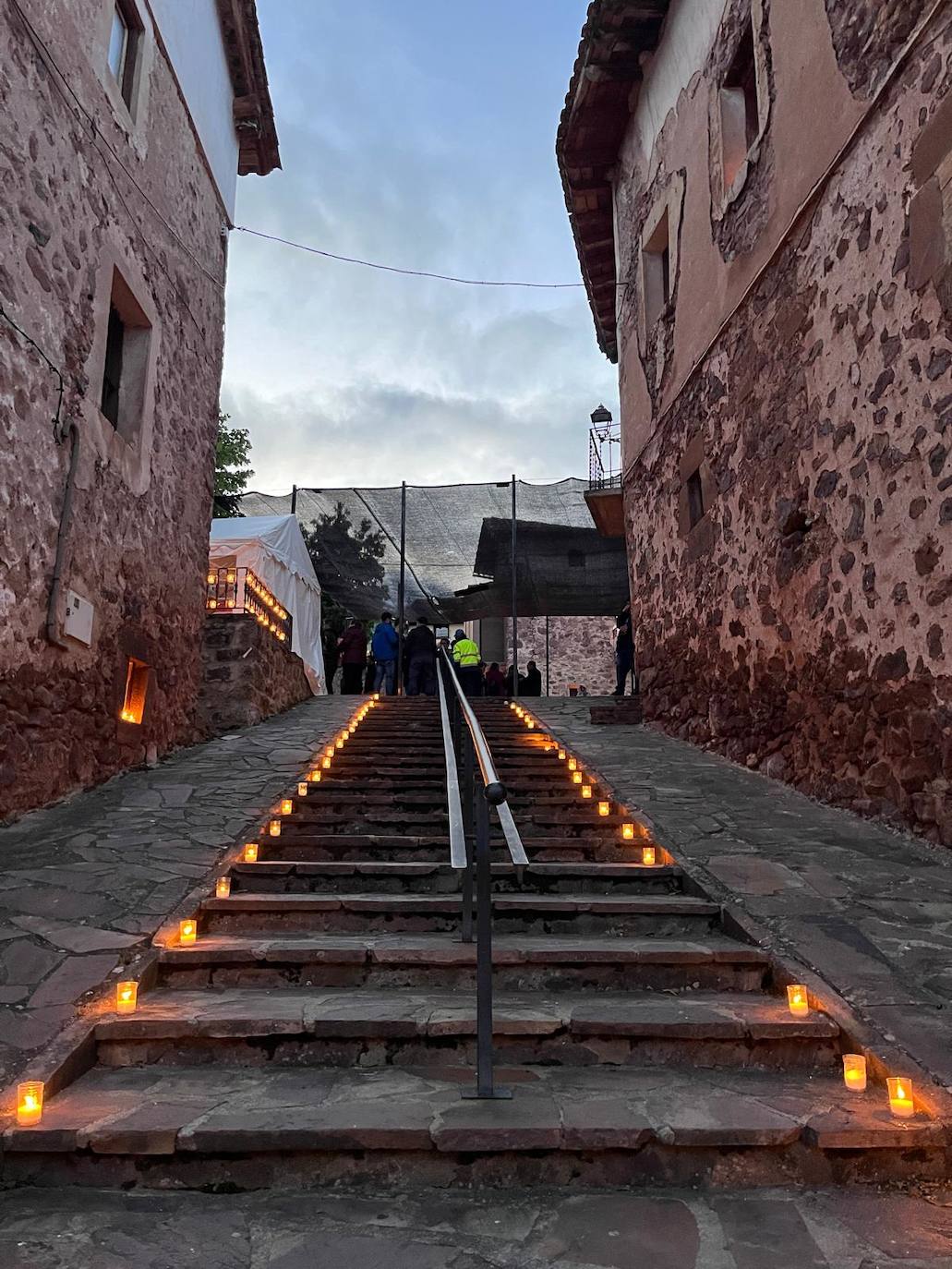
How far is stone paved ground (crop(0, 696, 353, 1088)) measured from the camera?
2.91m

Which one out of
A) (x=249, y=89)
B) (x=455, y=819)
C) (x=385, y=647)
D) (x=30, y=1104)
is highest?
(x=249, y=89)

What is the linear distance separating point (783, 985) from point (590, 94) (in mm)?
9957

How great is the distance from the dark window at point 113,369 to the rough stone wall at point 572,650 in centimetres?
1754

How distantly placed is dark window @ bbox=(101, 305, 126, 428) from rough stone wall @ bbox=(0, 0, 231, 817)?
315 mm

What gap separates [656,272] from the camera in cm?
938

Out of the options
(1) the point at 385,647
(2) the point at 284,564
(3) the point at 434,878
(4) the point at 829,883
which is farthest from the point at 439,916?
(1) the point at 385,647

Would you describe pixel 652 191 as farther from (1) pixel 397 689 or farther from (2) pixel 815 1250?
(2) pixel 815 1250

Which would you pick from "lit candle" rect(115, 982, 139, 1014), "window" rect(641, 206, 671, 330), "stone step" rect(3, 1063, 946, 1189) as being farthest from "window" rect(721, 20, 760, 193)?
"lit candle" rect(115, 982, 139, 1014)

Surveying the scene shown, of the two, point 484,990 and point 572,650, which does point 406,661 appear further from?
point 572,650

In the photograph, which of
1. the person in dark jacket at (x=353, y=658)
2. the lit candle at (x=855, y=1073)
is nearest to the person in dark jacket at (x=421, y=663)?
the person in dark jacket at (x=353, y=658)

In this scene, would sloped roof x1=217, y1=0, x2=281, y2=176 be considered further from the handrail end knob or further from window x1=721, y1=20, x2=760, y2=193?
the handrail end knob

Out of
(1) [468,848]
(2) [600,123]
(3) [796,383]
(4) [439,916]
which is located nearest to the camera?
(1) [468,848]

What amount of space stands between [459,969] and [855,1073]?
1.38 m

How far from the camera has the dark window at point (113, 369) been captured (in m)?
6.50
